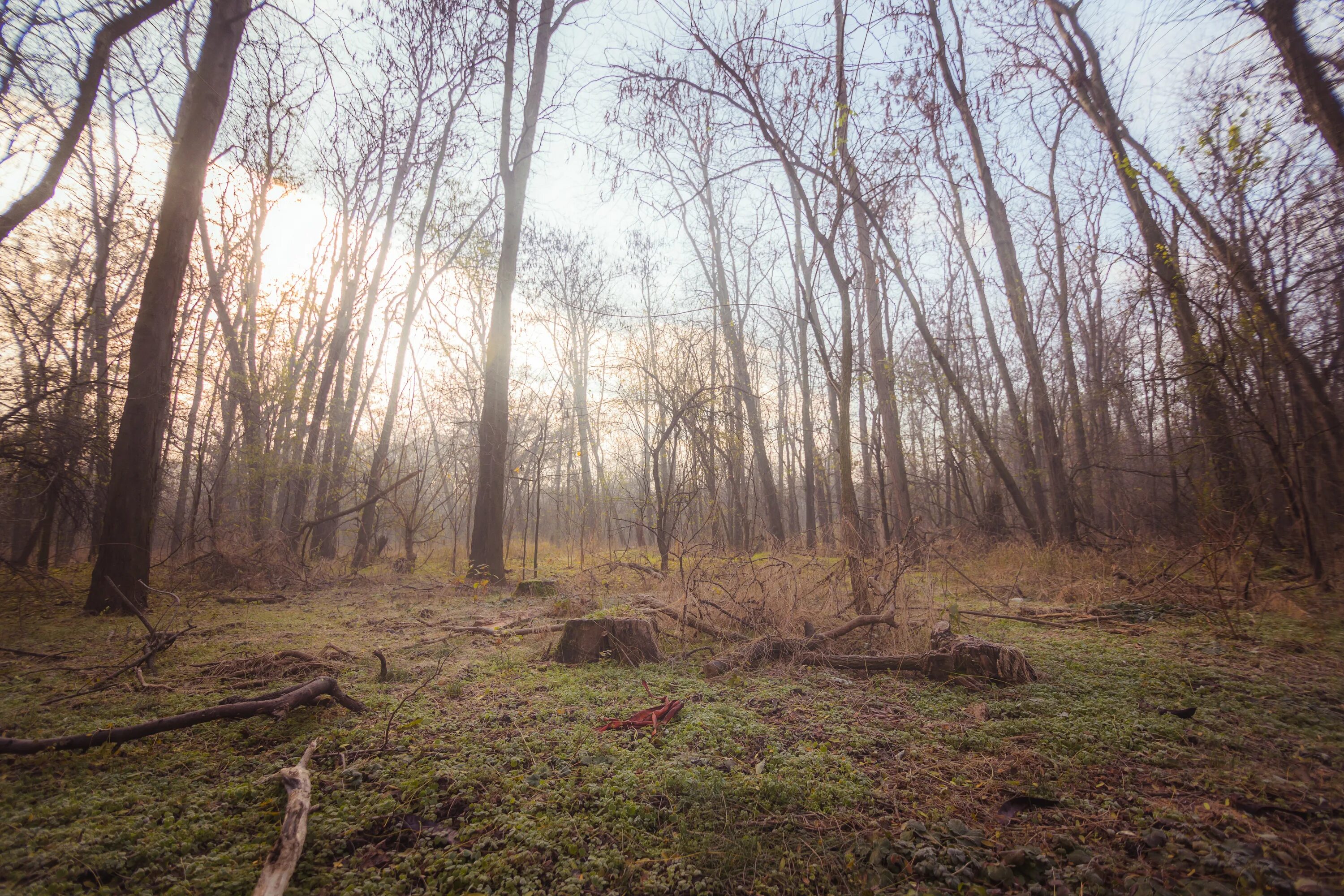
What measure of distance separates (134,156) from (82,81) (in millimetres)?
894

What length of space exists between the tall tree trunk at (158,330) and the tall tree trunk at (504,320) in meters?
3.24

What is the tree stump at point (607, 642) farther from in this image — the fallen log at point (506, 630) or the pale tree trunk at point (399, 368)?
the pale tree trunk at point (399, 368)

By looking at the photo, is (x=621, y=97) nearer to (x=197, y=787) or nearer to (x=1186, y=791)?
(x=197, y=787)

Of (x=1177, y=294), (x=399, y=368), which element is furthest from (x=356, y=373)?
(x=1177, y=294)

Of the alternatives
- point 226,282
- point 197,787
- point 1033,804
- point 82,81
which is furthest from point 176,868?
point 226,282

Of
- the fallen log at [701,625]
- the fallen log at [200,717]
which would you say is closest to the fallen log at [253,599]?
the fallen log at [200,717]

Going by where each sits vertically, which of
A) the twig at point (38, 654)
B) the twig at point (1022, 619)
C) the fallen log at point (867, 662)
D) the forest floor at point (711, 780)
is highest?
the twig at point (38, 654)

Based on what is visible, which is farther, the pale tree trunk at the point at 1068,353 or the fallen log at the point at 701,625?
the pale tree trunk at the point at 1068,353

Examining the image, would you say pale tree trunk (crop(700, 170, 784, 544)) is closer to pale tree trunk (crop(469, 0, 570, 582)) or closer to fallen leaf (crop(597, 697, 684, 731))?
pale tree trunk (crop(469, 0, 570, 582))

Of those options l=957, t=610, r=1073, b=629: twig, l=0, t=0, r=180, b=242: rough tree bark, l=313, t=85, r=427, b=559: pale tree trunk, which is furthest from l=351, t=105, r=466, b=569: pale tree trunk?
l=957, t=610, r=1073, b=629: twig

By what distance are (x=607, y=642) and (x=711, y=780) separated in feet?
5.61

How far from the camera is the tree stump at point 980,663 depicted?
275 centimetres

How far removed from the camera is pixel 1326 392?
428 centimetres

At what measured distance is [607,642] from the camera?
11.2 ft
